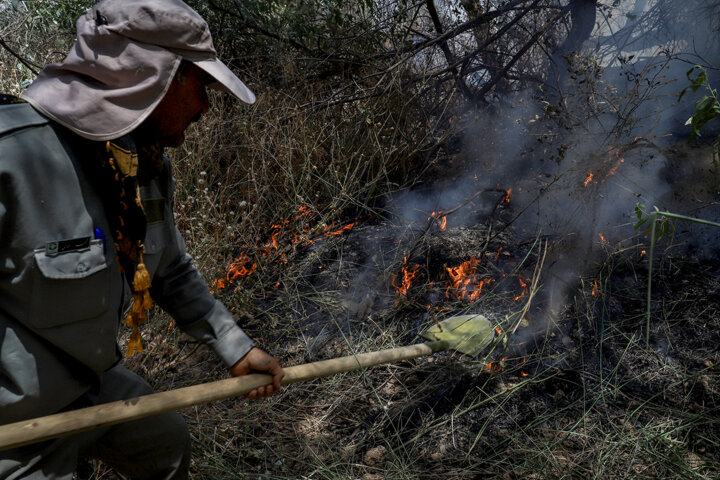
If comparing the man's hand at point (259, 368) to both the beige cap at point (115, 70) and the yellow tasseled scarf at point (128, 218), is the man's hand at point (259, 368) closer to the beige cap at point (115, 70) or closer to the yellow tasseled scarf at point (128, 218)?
the yellow tasseled scarf at point (128, 218)

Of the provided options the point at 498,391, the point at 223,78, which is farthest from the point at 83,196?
the point at 498,391

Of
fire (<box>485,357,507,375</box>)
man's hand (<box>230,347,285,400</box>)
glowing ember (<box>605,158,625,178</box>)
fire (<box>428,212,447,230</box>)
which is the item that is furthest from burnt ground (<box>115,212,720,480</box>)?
glowing ember (<box>605,158,625,178</box>)

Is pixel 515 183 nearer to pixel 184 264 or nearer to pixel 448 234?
pixel 448 234

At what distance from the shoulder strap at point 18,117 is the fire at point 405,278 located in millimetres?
2673

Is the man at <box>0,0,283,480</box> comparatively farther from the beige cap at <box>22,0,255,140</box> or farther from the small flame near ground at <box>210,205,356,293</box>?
the small flame near ground at <box>210,205,356,293</box>

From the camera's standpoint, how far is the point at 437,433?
2789 millimetres

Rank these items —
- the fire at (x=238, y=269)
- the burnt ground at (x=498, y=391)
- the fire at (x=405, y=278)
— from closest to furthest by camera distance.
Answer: the burnt ground at (x=498, y=391) < the fire at (x=405, y=278) < the fire at (x=238, y=269)

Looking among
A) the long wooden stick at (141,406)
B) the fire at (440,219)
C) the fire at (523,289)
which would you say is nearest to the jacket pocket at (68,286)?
the long wooden stick at (141,406)

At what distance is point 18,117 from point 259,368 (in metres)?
1.16

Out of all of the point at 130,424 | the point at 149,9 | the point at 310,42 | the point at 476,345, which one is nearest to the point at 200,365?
the point at 130,424

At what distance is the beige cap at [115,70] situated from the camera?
1.46m

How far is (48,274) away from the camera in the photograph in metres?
1.42

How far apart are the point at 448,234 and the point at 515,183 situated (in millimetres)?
1028

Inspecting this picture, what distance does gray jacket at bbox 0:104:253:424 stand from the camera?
4.59 feet
